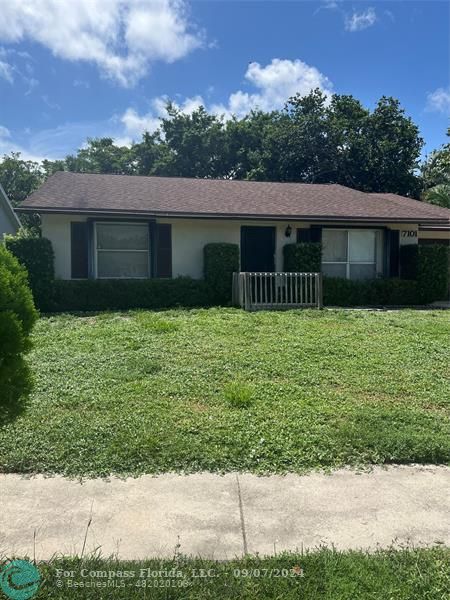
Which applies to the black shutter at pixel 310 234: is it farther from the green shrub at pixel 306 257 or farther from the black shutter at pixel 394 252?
the black shutter at pixel 394 252

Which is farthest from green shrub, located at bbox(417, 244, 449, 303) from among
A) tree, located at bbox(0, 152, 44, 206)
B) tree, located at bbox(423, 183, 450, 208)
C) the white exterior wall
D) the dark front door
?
tree, located at bbox(0, 152, 44, 206)

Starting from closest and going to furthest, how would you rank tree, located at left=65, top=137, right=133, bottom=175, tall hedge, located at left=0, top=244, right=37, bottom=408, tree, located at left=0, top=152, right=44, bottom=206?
tall hedge, located at left=0, top=244, right=37, bottom=408
tree, located at left=65, top=137, right=133, bottom=175
tree, located at left=0, top=152, right=44, bottom=206

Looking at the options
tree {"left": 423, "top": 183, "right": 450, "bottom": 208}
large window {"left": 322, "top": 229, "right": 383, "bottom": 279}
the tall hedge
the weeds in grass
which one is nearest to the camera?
the tall hedge

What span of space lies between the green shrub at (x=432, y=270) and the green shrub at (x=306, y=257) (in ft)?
10.3

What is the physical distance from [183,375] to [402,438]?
268cm

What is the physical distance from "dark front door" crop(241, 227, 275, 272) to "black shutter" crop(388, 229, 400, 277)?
12.4 ft

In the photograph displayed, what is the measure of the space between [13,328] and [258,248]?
11543 millimetres

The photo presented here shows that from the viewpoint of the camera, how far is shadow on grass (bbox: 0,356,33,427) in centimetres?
254

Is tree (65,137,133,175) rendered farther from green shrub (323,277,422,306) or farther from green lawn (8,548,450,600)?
green lawn (8,548,450,600)

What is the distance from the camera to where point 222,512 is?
111 inches

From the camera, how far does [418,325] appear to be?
28.6ft

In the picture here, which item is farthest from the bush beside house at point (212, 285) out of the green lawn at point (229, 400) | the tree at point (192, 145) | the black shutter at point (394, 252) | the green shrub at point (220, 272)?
the tree at point (192, 145)

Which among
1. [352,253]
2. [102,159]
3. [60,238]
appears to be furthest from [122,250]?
[102,159]

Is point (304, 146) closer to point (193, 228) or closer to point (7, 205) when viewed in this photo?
point (193, 228)
